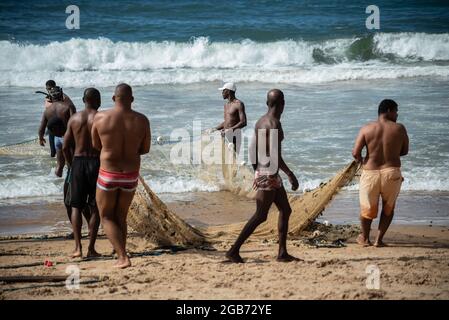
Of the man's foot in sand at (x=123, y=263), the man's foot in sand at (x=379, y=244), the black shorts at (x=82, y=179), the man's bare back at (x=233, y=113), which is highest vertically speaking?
the man's bare back at (x=233, y=113)

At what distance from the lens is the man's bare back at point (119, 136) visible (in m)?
6.57

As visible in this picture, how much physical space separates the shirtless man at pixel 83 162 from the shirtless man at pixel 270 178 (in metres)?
1.49

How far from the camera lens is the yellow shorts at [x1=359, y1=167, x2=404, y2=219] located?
7504 mm

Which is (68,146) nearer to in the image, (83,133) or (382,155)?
(83,133)

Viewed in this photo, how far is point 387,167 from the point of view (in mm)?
Result: 7512

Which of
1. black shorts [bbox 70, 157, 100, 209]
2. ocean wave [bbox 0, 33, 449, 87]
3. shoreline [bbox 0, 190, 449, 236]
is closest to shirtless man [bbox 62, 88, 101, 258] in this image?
black shorts [bbox 70, 157, 100, 209]

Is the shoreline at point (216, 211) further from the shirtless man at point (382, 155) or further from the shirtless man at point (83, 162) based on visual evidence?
the shirtless man at point (83, 162)

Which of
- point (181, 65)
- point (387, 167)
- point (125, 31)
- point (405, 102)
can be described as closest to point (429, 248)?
point (387, 167)

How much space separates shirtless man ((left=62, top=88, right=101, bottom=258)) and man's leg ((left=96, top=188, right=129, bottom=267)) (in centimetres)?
58

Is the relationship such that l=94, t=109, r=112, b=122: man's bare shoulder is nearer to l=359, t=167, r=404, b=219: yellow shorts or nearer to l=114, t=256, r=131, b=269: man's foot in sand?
l=114, t=256, r=131, b=269: man's foot in sand

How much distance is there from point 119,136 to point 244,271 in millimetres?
1625

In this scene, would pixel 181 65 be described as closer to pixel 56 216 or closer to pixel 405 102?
pixel 405 102

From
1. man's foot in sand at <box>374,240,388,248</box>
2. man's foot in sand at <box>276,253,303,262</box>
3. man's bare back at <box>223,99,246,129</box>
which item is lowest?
man's foot in sand at <box>374,240,388,248</box>

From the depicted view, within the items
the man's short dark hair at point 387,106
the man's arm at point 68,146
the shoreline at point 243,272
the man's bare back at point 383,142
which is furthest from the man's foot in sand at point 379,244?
the man's arm at point 68,146
